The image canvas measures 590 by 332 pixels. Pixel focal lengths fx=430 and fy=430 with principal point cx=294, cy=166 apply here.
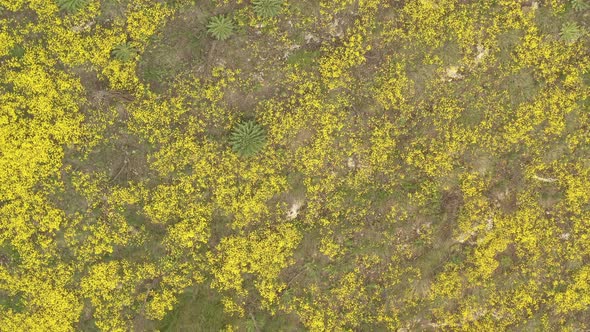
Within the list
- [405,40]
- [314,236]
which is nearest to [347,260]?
[314,236]

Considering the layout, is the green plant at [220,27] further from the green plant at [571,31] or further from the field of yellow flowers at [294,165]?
the green plant at [571,31]

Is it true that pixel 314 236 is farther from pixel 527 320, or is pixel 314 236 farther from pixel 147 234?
pixel 527 320

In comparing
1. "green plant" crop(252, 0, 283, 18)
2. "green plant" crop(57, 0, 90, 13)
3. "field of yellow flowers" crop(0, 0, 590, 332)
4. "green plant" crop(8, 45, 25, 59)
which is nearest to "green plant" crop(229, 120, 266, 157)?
"field of yellow flowers" crop(0, 0, 590, 332)

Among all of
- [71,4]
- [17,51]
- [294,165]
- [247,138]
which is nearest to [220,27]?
[247,138]

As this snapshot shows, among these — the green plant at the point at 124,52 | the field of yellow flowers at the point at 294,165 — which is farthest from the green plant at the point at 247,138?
the green plant at the point at 124,52

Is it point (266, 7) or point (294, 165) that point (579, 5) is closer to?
point (266, 7)

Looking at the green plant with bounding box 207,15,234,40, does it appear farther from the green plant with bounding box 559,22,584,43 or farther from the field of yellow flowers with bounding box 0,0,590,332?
the green plant with bounding box 559,22,584,43
